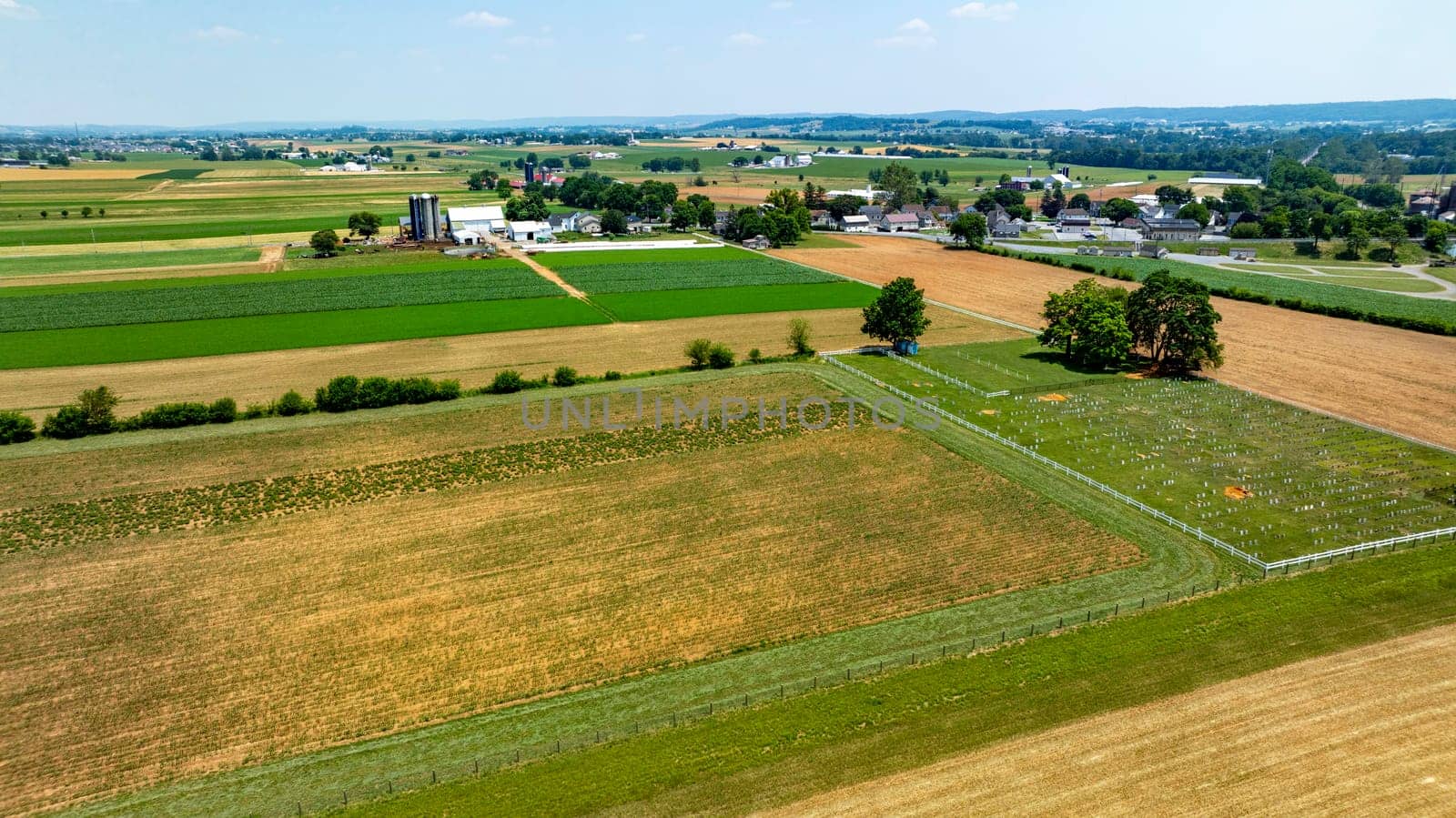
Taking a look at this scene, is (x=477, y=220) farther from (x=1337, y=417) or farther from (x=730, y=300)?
(x=1337, y=417)

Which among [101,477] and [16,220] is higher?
[16,220]

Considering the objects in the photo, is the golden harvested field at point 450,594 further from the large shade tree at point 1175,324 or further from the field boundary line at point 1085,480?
the large shade tree at point 1175,324

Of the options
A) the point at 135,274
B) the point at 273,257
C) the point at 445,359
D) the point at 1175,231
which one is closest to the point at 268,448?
the point at 445,359

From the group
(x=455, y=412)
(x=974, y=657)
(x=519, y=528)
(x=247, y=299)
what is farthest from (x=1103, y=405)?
(x=247, y=299)

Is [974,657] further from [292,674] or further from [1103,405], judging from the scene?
[1103,405]

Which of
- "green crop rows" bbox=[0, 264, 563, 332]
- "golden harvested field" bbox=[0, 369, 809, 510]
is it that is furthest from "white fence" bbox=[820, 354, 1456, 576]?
"green crop rows" bbox=[0, 264, 563, 332]
